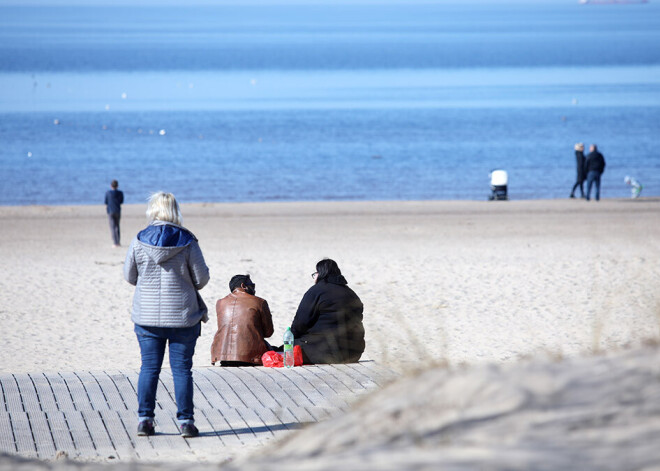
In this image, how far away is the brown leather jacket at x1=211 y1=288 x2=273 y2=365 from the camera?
299 inches

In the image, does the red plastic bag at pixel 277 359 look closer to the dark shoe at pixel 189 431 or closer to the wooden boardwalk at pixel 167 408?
the wooden boardwalk at pixel 167 408

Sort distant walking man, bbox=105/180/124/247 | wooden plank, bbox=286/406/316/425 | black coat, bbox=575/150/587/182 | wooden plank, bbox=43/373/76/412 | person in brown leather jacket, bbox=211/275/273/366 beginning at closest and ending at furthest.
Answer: wooden plank, bbox=286/406/316/425 → wooden plank, bbox=43/373/76/412 → person in brown leather jacket, bbox=211/275/273/366 → distant walking man, bbox=105/180/124/247 → black coat, bbox=575/150/587/182

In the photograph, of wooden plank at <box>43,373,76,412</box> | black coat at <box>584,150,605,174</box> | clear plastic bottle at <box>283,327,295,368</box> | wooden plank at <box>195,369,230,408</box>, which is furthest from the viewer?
black coat at <box>584,150,605,174</box>

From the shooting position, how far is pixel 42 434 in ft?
18.5

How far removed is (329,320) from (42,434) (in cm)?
274

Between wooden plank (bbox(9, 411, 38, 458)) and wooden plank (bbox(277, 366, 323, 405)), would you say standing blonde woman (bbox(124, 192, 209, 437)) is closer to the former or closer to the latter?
wooden plank (bbox(9, 411, 38, 458))

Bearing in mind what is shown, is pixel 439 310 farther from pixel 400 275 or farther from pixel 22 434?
pixel 22 434

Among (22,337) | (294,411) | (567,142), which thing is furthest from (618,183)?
(294,411)

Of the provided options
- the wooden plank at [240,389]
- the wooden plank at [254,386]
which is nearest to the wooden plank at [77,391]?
the wooden plank at [240,389]

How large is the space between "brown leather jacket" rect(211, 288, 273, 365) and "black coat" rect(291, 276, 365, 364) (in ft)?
1.01

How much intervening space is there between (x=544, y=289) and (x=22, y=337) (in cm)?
691

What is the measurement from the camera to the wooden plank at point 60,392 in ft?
20.8

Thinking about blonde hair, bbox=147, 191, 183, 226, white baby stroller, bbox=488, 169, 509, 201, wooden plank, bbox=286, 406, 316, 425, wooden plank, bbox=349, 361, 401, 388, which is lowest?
wooden plank, bbox=286, 406, 316, 425

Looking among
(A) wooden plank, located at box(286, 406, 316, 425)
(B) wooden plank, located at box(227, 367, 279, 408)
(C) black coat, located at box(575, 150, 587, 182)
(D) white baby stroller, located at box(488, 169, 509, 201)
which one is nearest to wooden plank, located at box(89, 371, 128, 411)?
(B) wooden plank, located at box(227, 367, 279, 408)
